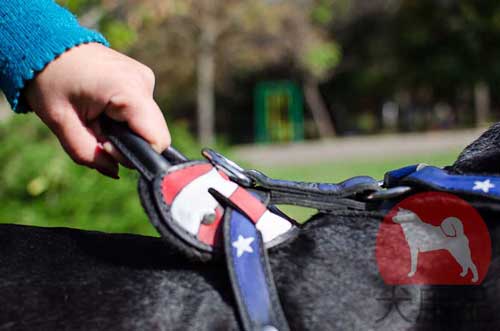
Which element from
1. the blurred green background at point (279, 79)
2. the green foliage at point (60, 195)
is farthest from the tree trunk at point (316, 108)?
the green foliage at point (60, 195)

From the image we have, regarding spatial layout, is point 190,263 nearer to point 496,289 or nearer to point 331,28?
point 496,289

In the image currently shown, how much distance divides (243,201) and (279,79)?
3142 centimetres

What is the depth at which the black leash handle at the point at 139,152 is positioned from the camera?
1478 millimetres

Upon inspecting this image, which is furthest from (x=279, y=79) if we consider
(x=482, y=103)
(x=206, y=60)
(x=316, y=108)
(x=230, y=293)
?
(x=230, y=293)

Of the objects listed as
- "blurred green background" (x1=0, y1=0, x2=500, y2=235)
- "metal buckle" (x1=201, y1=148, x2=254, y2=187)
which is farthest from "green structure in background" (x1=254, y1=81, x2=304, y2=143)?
"metal buckle" (x1=201, y1=148, x2=254, y2=187)

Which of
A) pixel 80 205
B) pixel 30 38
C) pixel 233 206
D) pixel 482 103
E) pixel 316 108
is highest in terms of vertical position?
pixel 30 38

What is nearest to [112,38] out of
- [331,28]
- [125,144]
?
[125,144]

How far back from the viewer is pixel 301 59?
85.8ft

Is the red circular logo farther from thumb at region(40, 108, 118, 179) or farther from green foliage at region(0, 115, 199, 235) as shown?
green foliage at region(0, 115, 199, 235)

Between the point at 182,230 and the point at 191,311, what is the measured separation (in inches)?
6.0

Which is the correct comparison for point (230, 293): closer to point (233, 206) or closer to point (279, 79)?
point (233, 206)

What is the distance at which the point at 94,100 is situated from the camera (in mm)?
1590

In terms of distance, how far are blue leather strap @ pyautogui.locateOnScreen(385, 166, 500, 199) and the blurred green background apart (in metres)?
4.60

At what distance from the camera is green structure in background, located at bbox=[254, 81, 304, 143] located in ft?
93.7
